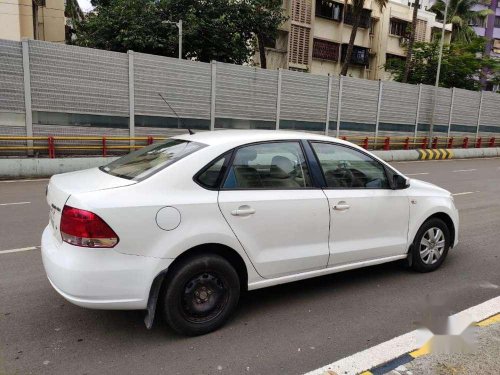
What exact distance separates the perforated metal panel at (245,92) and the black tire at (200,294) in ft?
50.0

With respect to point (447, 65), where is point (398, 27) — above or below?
above

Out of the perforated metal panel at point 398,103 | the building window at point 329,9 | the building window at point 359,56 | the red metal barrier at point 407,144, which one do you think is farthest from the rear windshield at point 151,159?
the building window at point 359,56

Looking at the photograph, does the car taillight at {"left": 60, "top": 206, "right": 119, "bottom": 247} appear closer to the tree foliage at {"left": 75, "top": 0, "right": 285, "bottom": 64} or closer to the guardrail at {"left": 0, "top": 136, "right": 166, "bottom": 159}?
the guardrail at {"left": 0, "top": 136, "right": 166, "bottom": 159}

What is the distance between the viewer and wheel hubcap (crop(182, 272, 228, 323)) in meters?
3.50

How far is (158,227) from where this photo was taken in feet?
11.0

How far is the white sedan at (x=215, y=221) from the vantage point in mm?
3252

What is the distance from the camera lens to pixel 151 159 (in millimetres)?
Answer: 3967

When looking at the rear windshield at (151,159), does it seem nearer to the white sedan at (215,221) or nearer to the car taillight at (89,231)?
the white sedan at (215,221)

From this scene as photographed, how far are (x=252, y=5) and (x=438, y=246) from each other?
67.8ft

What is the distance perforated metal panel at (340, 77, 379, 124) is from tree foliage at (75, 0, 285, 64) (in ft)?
18.4

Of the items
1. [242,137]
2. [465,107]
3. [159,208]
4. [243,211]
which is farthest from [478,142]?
[159,208]

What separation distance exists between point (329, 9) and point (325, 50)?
293 centimetres

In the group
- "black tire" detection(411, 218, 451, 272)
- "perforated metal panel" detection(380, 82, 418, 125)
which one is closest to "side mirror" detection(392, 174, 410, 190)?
"black tire" detection(411, 218, 451, 272)

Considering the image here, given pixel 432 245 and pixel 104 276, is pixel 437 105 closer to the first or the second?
pixel 432 245
